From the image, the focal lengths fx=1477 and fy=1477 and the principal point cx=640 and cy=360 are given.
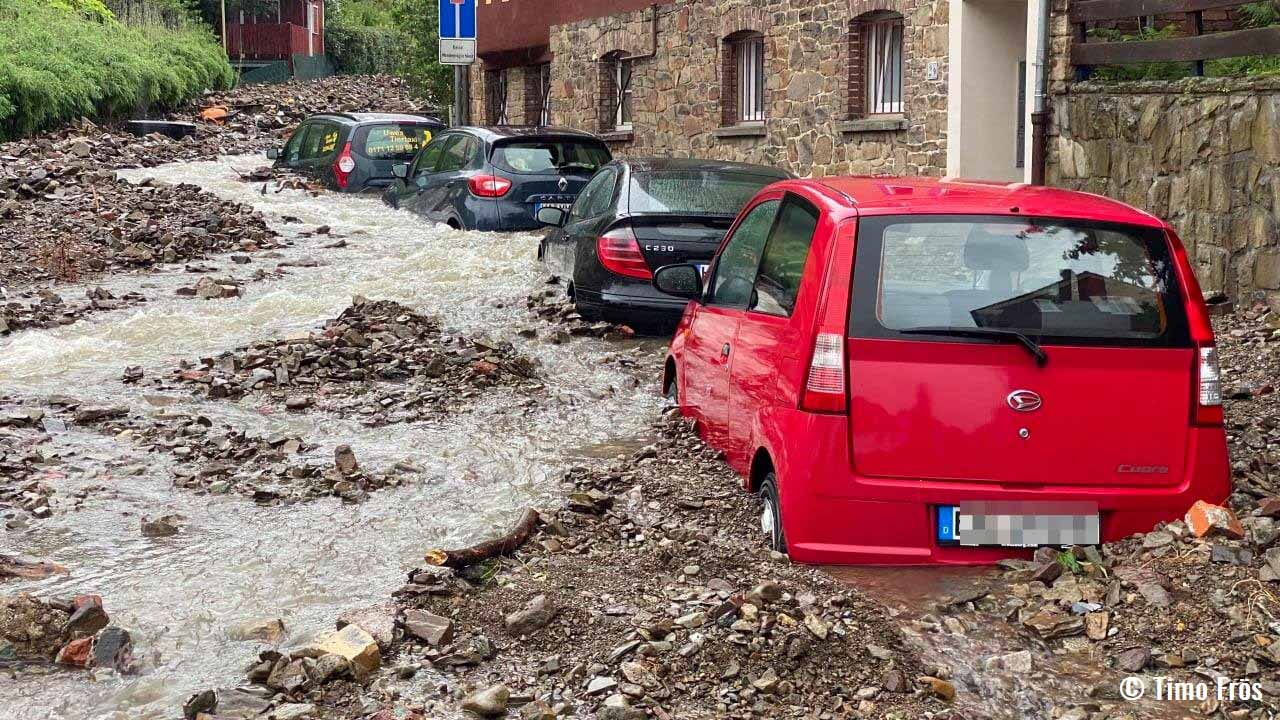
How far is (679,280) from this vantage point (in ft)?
24.7

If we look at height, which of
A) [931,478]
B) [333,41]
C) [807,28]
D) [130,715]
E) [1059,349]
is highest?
[333,41]

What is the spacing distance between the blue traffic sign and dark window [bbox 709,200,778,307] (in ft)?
51.3

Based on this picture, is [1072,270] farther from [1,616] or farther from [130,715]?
[1,616]

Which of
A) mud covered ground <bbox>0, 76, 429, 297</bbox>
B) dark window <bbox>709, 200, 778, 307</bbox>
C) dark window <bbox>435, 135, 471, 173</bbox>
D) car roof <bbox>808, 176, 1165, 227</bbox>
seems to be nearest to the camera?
car roof <bbox>808, 176, 1165, 227</bbox>

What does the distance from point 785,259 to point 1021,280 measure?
1.08 m

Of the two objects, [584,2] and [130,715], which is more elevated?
[584,2]

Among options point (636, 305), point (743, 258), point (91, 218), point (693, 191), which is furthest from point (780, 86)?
point (743, 258)

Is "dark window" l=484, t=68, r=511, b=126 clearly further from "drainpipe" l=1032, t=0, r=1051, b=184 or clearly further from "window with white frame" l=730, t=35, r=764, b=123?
"drainpipe" l=1032, t=0, r=1051, b=184

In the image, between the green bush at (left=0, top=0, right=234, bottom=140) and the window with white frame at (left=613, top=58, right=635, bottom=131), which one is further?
the green bush at (left=0, top=0, right=234, bottom=140)

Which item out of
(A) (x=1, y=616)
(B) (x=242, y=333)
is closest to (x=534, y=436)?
(A) (x=1, y=616)

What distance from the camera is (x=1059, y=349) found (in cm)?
526

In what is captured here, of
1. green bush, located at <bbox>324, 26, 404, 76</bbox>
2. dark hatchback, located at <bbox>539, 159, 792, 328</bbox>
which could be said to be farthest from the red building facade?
dark hatchback, located at <bbox>539, 159, 792, 328</bbox>

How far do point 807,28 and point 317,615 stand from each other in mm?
14491

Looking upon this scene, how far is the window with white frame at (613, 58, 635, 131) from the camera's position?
84.3 ft
